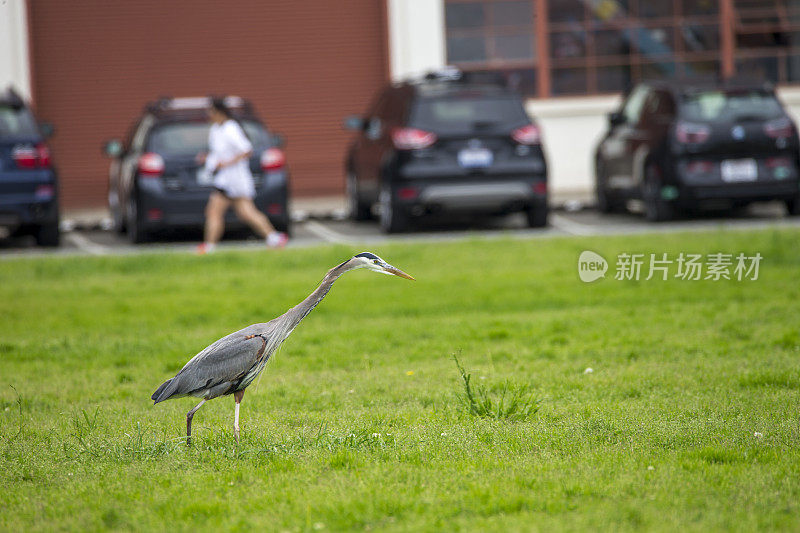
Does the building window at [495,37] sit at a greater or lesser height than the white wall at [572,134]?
greater

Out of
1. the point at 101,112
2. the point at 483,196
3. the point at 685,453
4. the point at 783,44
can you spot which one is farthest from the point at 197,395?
the point at 783,44

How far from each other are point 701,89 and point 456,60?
7272 mm

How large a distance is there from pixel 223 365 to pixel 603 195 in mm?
13063

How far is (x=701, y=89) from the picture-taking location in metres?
16.5

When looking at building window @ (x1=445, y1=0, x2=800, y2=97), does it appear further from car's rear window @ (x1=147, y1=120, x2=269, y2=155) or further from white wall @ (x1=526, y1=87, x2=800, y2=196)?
car's rear window @ (x1=147, y1=120, x2=269, y2=155)

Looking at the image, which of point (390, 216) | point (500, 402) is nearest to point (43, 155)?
point (390, 216)

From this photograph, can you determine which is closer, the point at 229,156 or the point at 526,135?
the point at 229,156

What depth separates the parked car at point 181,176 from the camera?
51.0 feet

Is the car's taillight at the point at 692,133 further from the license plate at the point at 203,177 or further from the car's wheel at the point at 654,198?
the license plate at the point at 203,177

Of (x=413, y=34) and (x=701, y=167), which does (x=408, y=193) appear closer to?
(x=701, y=167)

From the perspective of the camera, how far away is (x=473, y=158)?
616 inches

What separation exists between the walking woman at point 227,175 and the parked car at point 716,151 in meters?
4.98

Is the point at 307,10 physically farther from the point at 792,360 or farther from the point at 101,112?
the point at 792,360

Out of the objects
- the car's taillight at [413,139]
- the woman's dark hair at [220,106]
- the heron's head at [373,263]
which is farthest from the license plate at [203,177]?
the heron's head at [373,263]
